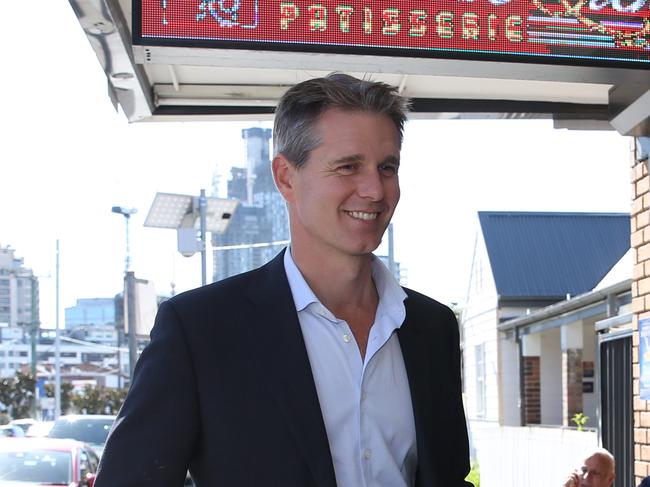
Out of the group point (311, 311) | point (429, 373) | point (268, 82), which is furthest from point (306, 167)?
point (268, 82)

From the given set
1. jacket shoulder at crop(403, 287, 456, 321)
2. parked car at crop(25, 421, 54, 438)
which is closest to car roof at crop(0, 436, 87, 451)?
parked car at crop(25, 421, 54, 438)

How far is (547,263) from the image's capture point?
2488 centimetres

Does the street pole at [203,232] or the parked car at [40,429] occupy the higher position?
the street pole at [203,232]

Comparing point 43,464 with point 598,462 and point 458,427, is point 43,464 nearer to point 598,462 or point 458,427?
point 598,462

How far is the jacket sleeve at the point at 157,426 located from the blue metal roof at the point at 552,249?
22666mm

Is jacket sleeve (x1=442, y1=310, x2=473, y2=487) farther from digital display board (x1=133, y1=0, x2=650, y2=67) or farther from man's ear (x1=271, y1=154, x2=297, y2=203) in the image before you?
digital display board (x1=133, y1=0, x2=650, y2=67)

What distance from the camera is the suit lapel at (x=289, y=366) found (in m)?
2.11

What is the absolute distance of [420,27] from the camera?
4.10m

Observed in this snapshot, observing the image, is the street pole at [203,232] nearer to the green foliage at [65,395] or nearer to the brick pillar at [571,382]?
the brick pillar at [571,382]

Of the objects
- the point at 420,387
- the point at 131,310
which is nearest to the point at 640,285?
the point at 420,387

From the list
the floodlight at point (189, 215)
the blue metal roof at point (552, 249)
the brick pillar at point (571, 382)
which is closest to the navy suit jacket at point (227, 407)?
the floodlight at point (189, 215)

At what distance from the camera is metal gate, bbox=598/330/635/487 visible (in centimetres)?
643

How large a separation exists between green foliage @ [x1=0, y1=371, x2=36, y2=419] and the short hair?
178 feet

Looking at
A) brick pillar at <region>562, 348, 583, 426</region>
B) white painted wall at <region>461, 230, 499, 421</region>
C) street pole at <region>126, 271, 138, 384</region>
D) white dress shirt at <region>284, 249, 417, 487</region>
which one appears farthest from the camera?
white painted wall at <region>461, 230, 499, 421</region>
